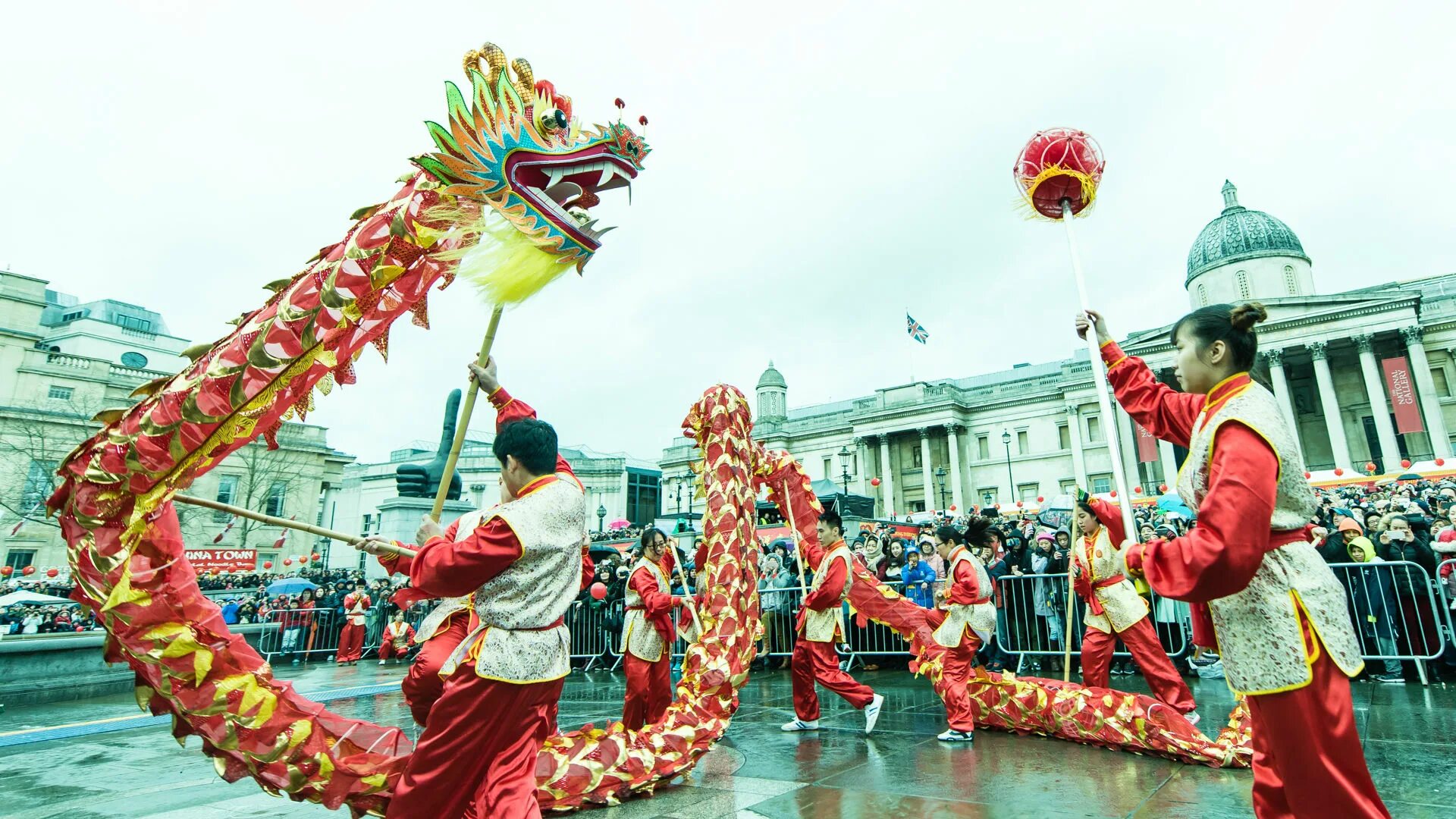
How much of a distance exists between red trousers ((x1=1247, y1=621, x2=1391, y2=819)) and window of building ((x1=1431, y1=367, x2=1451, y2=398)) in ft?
195

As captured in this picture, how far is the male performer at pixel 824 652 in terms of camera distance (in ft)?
21.6

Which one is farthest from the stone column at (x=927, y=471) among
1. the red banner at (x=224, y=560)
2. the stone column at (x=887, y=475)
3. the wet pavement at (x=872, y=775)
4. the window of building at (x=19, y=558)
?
the window of building at (x=19, y=558)

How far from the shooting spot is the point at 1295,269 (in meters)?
49.7

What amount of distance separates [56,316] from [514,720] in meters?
74.8

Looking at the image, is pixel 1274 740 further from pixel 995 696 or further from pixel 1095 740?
pixel 995 696

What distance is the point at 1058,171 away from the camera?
3.86m

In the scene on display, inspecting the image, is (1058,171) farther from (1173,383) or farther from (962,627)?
(1173,383)

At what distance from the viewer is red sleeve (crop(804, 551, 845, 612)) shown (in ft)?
21.7

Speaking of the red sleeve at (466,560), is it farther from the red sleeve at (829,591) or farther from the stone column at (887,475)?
the stone column at (887,475)

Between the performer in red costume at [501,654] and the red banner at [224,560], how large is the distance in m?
32.6

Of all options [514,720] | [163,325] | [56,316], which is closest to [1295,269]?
[514,720]

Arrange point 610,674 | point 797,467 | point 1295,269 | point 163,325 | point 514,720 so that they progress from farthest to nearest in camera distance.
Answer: point 163,325 → point 1295,269 → point 610,674 → point 797,467 → point 514,720

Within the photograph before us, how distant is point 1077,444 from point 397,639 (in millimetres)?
52257

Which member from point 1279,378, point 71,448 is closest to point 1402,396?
point 1279,378
